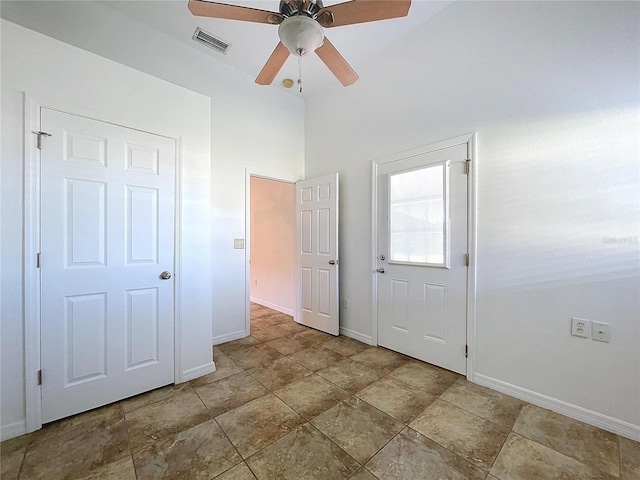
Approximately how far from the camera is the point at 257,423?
177 cm

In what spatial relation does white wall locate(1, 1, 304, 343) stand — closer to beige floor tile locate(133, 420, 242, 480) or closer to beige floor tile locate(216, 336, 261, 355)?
beige floor tile locate(216, 336, 261, 355)

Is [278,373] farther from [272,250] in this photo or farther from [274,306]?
[272,250]

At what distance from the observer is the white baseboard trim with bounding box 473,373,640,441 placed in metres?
1.67

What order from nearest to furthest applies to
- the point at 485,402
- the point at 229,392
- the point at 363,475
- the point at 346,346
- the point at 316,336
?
the point at 363,475 < the point at 485,402 < the point at 229,392 < the point at 346,346 < the point at 316,336

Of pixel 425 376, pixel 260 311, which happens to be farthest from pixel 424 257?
pixel 260 311

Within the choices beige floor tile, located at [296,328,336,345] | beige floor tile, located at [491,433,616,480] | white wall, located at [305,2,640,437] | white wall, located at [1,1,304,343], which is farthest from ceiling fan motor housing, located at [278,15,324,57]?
beige floor tile, located at [296,328,336,345]

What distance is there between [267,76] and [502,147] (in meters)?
1.95

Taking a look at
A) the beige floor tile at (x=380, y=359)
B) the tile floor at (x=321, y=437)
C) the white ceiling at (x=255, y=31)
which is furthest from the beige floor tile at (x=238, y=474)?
the white ceiling at (x=255, y=31)

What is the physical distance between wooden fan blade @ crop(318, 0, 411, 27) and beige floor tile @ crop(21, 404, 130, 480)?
9.11 feet

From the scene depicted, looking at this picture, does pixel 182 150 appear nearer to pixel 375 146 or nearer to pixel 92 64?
pixel 92 64

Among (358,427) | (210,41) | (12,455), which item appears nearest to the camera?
(12,455)

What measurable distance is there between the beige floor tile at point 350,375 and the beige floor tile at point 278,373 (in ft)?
0.69

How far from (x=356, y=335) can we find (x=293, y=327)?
3.06ft

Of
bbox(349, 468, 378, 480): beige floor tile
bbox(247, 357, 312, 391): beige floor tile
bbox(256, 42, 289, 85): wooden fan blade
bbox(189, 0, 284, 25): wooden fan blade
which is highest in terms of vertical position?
bbox(189, 0, 284, 25): wooden fan blade
